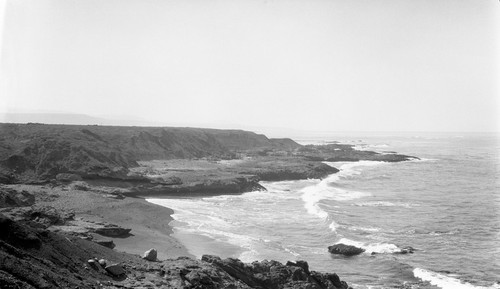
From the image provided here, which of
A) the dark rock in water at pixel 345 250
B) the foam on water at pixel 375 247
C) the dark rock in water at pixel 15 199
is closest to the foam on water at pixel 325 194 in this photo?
the foam on water at pixel 375 247

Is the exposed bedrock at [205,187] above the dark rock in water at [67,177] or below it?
below

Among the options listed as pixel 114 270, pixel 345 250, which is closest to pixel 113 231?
pixel 114 270

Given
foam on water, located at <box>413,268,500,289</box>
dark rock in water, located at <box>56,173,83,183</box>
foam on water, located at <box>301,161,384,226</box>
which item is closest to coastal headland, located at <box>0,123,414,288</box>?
dark rock in water, located at <box>56,173,83,183</box>

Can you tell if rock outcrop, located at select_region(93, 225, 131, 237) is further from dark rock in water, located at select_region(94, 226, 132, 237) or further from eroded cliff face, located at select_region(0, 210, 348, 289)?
eroded cliff face, located at select_region(0, 210, 348, 289)

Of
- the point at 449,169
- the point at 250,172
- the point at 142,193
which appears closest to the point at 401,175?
the point at 449,169

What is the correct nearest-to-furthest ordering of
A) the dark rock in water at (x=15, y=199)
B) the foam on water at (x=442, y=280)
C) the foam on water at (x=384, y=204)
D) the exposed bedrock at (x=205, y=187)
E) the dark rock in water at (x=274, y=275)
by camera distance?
1. the dark rock in water at (x=274, y=275)
2. the foam on water at (x=442, y=280)
3. the dark rock in water at (x=15, y=199)
4. the foam on water at (x=384, y=204)
5. the exposed bedrock at (x=205, y=187)

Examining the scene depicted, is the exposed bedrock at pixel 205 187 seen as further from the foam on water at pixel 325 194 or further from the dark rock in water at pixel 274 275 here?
the dark rock in water at pixel 274 275

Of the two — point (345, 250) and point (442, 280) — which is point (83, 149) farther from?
point (442, 280)
